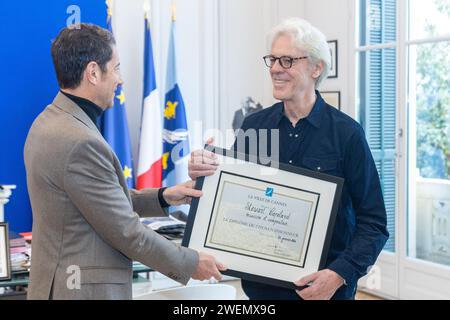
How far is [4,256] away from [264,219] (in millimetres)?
1072

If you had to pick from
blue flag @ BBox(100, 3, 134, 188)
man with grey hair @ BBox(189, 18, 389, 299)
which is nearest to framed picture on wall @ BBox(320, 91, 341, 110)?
blue flag @ BBox(100, 3, 134, 188)

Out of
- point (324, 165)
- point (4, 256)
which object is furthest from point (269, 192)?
point (4, 256)

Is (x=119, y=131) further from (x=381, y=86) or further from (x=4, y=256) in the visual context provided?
(x=4, y=256)

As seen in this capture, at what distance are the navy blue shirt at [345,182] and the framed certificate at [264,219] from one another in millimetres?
73

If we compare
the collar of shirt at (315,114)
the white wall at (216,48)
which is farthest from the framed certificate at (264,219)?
the white wall at (216,48)

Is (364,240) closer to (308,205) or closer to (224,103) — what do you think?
(308,205)

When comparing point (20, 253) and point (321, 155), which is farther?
point (20, 253)

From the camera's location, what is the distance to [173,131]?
5.12m

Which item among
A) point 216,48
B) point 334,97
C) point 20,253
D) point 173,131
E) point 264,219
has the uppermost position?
point 216,48

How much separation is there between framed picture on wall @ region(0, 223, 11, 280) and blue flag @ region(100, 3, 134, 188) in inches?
96.6

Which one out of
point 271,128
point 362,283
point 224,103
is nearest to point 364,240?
point 271,128

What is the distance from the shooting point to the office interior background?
458 centimetres

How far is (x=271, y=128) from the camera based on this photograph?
2072 millimetres

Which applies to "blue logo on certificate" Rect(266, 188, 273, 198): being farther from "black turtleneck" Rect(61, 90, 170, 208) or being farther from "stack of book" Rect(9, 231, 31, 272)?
"stack of book" Rect(9, 231, 31, 272)
